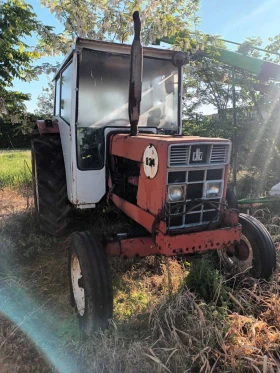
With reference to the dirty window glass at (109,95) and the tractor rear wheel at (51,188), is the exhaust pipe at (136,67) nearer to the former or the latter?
the dirty window glass at (109,95)

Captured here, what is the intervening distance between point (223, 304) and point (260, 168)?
4790 millimetres

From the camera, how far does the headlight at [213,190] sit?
2525mm

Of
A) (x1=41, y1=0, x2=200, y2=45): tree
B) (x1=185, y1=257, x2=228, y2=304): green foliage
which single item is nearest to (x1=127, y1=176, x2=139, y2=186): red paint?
(x1=185, y1=257, x2=228, y2=304): green foliage

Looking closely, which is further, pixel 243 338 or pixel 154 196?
pixel 154 196

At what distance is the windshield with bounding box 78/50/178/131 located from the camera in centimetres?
320

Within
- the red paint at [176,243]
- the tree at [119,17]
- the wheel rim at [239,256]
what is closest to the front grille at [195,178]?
the red paint at [176,243]

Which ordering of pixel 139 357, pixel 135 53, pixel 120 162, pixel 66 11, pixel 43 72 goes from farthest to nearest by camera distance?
1. pixel 43 72
2. pixel 66 11
3. pixel 120 162
4. pixel 135 53
5. pixel 139 357

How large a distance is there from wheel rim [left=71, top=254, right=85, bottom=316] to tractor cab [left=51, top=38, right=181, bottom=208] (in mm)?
919

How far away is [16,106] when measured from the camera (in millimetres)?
8594

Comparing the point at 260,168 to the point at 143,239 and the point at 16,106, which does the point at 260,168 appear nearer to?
the point at 143,239

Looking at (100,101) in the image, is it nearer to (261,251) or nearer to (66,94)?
(66,94)

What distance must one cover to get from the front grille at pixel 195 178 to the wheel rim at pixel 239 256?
1.95ft

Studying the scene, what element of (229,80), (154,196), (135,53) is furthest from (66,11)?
(154,196)

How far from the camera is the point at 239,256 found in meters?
3.08
